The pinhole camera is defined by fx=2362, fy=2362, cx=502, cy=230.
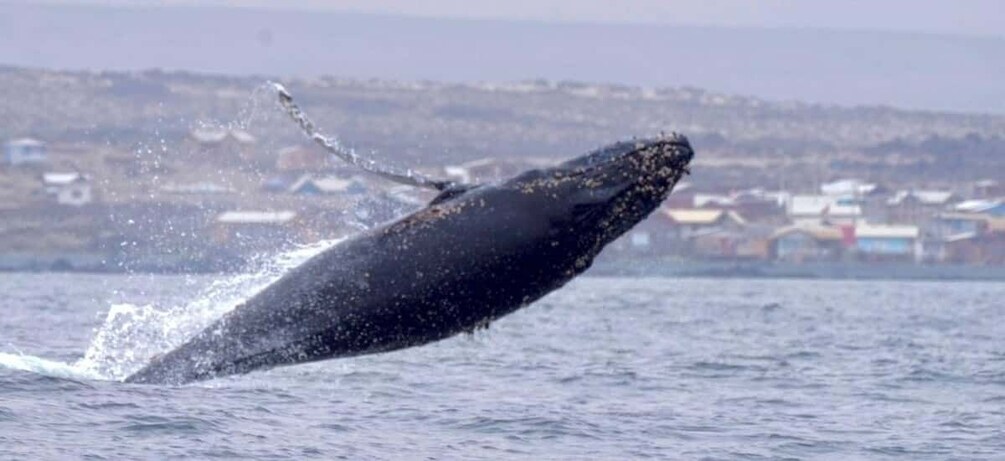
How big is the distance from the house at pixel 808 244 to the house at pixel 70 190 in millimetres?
29847

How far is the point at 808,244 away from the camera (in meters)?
103

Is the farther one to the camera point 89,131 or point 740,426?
point 89,131

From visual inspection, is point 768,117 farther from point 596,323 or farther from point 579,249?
point 579,249

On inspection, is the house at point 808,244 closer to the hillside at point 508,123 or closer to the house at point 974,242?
the house at point 974,242

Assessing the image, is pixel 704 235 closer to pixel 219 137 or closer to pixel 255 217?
pixel 255 217

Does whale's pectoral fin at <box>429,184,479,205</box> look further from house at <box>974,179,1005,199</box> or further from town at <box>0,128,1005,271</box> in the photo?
house at <box>974,179,1005,199</box>

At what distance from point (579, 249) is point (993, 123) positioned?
5793 inches

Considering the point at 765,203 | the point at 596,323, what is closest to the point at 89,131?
the point at 765,203

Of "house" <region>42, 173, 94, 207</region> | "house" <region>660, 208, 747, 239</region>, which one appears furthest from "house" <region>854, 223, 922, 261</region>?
"house" <region>42, 173, 94, 207</region>

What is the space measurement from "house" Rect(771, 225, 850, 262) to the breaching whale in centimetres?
8894

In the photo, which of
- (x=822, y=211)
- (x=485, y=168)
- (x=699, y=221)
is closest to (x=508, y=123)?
(x=485, y=168)

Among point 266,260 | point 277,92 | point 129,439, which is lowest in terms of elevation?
point 129,439

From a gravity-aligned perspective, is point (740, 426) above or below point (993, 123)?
below

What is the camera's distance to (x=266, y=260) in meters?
15.6
